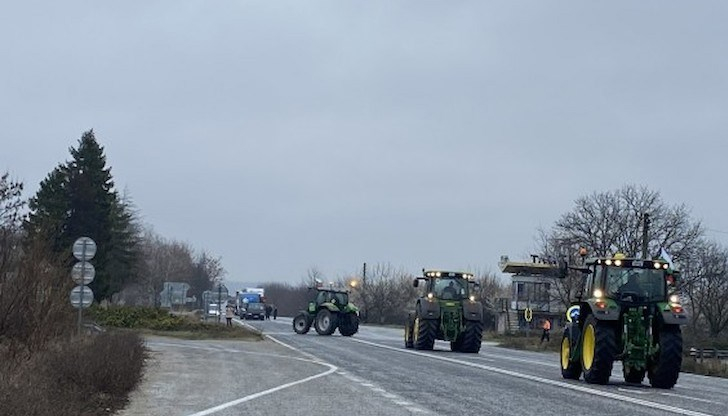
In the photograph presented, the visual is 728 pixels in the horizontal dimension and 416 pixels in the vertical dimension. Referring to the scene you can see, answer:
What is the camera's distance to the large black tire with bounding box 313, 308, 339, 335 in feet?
161

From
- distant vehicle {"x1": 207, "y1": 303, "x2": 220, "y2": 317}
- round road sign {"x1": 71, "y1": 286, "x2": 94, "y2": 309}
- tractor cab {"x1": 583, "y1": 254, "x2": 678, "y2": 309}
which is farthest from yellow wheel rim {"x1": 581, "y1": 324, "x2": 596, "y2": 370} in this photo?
distant vehicle {"x1": 207, "y1": 303, "x2": 220, "y2": 317}

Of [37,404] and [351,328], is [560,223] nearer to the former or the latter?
[351,328]

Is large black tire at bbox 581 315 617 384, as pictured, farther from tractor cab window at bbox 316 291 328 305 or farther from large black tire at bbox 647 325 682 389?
tractor cab window at bbox 316 291 328 305

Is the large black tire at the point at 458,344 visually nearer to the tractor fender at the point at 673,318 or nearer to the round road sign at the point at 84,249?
the round road sign at the point at 84,249

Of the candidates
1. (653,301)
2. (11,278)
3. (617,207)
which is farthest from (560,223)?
(11,278)

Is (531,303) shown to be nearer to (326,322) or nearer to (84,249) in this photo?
(326,322)

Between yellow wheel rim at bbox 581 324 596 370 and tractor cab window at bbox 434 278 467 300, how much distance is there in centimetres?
1424

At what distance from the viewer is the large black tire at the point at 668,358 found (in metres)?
19.4

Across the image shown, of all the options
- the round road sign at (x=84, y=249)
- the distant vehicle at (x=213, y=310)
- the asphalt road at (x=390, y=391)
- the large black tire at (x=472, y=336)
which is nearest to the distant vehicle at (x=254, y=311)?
the distant vehicle at (x=213, y=310)

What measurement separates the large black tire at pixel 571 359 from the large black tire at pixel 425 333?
1204 centimetres

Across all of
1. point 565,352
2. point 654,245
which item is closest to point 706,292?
point 654,245

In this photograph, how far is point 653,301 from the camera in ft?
68.5

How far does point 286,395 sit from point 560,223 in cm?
5479

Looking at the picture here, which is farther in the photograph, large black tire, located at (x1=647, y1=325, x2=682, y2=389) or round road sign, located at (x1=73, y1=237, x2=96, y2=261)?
round road sign, located at (x1=73, y1=237, x2=96, y2=261)
